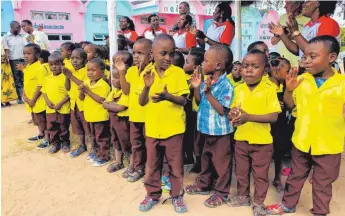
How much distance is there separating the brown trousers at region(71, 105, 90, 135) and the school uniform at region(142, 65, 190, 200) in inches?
68.1

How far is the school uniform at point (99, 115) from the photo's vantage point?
388 centimetres

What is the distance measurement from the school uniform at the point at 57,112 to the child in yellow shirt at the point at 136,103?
144cm

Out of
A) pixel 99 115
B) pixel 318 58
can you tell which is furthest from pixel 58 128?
pixel 318 58

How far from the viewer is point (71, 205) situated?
10.2 ft

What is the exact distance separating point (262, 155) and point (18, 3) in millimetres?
13696

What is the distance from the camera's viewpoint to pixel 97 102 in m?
3.85

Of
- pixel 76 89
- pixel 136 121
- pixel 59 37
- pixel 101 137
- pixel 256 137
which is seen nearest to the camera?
pixel 256 137

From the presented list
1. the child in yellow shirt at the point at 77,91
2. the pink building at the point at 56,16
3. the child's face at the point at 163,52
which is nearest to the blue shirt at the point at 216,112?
A: the child's face at the point at 163,52

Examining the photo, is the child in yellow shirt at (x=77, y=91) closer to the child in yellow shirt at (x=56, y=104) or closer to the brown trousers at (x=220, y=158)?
the child in yellow shirt at (x=56, y=104)

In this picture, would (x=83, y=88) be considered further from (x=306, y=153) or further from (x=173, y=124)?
(x=306, y=153)

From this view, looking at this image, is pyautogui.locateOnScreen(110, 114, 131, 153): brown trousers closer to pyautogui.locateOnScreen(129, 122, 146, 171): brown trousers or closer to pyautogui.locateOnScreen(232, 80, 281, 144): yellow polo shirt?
pyautogui.locateOnScreen(129, 122, 146, 171): brown trousers

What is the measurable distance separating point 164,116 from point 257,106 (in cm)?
83

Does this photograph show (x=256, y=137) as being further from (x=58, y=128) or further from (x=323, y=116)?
(x=58, y=128)

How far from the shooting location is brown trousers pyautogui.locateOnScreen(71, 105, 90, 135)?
4.34m
